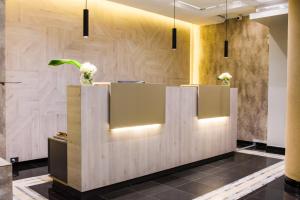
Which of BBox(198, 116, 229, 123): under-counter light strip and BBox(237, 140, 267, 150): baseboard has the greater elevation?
BBox(198, 116, 229, 123): under-counter light strip

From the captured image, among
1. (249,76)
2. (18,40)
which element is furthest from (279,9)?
(18,40)

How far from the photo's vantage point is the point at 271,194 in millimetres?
3906

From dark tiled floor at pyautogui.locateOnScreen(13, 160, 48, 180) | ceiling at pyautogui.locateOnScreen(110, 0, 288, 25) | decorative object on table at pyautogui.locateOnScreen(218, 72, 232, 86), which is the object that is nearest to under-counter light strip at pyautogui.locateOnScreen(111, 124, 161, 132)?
dark tiled floor at pyautogui.locateOnScreen(13, 160, 48, 180)

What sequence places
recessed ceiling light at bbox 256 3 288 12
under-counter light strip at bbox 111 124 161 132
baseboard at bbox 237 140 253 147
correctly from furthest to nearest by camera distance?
baseboard at bbox 237 140 253 147 → recessed ceiling light at bbox 256 3 288 12 → under-counter light strip at bbox 111 124 161 132

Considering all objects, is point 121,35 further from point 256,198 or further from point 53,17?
point 256,198

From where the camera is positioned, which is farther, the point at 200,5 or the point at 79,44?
the point at 200,5

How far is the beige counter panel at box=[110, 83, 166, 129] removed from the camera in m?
3.87

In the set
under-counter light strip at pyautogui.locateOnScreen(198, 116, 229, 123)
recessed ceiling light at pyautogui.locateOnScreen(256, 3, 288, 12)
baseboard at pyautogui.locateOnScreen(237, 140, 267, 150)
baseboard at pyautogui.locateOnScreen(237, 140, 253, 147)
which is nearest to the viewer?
under-counter light strip at pyautogui.locateOnScreen(198, 116, 229, 123)

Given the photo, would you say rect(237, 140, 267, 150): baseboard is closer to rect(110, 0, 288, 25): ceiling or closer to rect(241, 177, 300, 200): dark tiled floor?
rect(241, 177, 300, 200): dark tiled floor

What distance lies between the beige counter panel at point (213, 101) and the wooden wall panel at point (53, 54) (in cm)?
215

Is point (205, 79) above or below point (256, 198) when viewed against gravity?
above

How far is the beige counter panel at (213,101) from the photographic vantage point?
17.3 feet

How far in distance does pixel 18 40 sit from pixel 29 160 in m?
2.17

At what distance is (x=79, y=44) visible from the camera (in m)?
5.93
